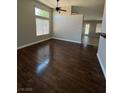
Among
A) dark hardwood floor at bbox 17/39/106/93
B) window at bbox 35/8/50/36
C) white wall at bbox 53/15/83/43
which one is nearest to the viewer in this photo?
dark hardwood floor at bbox 17/39/106/93

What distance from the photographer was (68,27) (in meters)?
7.73

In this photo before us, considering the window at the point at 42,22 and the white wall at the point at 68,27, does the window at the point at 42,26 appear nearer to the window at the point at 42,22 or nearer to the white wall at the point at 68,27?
the window at the point at 42,22

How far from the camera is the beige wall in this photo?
4.80 meters

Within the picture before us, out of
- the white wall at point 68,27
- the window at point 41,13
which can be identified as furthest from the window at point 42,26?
the white wall at point 68,27

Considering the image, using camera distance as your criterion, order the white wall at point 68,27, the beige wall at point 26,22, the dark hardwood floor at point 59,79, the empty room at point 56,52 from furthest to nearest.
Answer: the white wall at point 68,27
the beige wall at point 26,22
the empty room at point 56,52
the dark hardwood floor at point 59,79

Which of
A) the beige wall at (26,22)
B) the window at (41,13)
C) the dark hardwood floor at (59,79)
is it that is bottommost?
the dark hardwood floor at (59,79)

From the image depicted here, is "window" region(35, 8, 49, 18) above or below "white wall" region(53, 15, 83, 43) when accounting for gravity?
above

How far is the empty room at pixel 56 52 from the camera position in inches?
86.6

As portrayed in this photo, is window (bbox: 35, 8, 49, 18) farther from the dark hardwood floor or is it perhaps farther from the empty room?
the dark hardwood floor

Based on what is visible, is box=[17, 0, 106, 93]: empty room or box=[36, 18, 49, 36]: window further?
box=[36, 18, 49, 36]: window

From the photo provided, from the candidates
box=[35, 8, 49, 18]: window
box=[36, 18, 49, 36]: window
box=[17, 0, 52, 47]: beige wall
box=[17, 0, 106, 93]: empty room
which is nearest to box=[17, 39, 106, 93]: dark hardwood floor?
box=[17, 0, 106, 93]: empty room

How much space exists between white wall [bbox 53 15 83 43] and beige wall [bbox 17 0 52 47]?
2208 mm

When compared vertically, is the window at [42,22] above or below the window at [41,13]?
below
